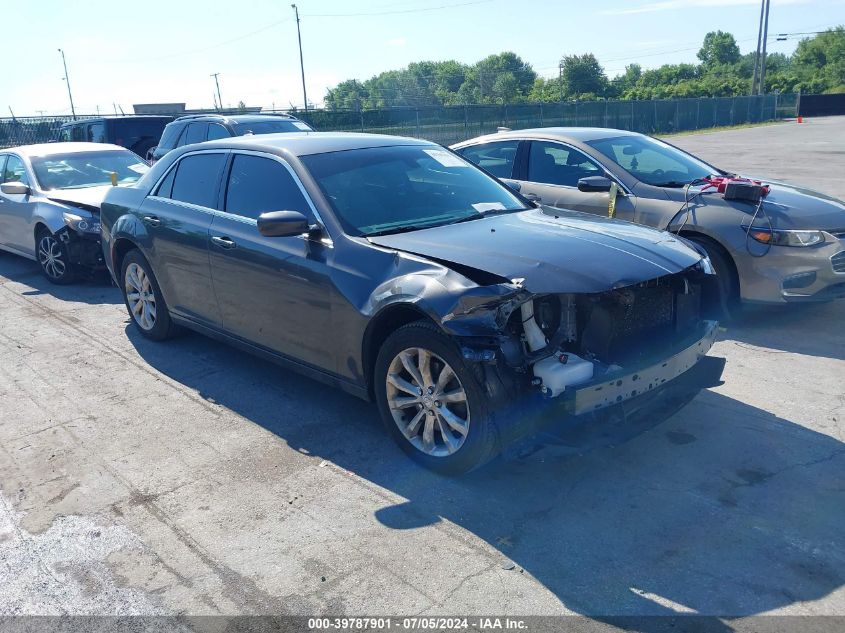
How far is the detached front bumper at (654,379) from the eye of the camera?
11.9 ft

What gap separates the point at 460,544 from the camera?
350cm

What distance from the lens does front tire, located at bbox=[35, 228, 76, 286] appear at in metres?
8.95

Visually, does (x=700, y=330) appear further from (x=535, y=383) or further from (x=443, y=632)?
(x=443, y=632)

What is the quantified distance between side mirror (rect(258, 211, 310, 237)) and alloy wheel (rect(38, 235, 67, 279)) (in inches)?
217

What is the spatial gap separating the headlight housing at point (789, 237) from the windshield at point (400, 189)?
2.30 metres

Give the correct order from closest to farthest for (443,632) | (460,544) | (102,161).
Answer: (443,632) < (460,544) < (102,161)

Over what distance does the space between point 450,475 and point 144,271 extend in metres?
3.67

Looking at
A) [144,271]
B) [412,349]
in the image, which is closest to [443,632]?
[412,349]

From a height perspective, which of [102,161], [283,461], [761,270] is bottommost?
[283,461]

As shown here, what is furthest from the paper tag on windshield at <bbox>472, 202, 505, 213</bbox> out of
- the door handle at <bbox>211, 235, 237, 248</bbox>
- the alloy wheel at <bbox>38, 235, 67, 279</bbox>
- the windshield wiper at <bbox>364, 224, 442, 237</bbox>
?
the alloy wheel at <bbox>38, 235, 67, 279</bbox>

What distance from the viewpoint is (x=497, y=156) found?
821 cm

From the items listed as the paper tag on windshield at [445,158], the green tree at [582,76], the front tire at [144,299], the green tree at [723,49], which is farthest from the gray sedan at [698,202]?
the green tree at [723,49]

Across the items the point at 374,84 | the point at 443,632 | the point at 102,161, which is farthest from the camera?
the point at 374,84

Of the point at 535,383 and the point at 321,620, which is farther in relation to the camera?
the point at 535,383
